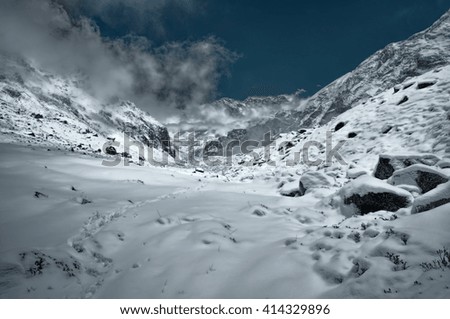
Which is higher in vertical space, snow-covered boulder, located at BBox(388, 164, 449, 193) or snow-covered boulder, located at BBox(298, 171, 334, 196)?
snow-covered boulder, located at BBox(388, 164, 449, 193)

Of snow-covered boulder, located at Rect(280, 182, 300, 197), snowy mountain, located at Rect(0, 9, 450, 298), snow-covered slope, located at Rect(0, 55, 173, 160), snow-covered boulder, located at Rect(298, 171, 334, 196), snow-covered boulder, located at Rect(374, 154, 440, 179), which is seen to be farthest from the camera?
snow-covered slope, located at Rect(0, 55, 173, 160)

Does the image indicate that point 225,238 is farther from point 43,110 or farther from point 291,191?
point 43,110

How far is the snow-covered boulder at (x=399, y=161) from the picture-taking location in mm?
12414

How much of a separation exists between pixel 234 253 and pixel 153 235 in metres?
2.42

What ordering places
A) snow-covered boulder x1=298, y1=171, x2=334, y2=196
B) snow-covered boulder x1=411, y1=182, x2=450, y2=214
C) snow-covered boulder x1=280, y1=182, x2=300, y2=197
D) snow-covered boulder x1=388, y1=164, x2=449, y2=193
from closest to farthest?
snow-covered boulder x1=411, y1=182, x2=450, y2=214 → snow-covered boulder x1=388, y1=164, x2=449, y2=193 → snow-covered boulder x1=298, y1=171, x2=334, y2=196 → snow-covered boulder x1=280, y1=182, x2=300, y2=197

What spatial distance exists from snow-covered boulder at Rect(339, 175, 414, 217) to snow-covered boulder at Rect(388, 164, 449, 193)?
141 cm

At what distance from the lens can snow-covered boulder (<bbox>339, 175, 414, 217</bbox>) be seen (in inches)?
332

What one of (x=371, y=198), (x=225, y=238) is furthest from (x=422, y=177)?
(x=225, y=238)

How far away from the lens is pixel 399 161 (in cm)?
1247

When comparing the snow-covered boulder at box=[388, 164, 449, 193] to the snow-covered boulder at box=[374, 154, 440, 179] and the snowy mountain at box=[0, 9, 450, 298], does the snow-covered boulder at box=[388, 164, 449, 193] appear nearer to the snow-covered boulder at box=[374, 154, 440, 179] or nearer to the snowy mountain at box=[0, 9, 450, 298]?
the snowy mountain at box=[0, 9, 450, 298]

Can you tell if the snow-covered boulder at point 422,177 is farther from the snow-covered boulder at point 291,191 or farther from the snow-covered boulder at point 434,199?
the snow-covered boulder at point 291,191

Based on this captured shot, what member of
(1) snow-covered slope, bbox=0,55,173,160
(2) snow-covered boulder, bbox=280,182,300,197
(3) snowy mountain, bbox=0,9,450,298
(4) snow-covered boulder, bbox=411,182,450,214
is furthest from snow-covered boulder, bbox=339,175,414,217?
(1) snow-covered slope, bbox=0,55,173,160
